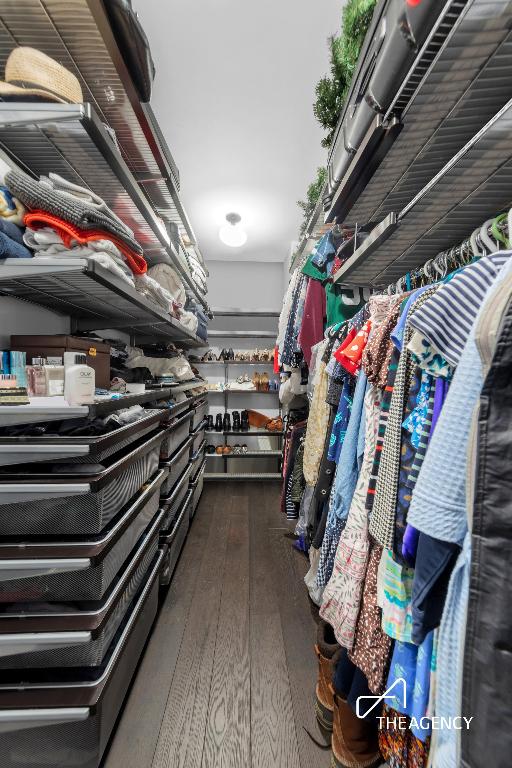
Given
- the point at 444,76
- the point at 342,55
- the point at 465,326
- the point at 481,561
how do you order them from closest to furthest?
the point at 481,561
the point at 465,326
the point at 444,76
the point at 342,55

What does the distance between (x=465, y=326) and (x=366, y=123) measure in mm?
866

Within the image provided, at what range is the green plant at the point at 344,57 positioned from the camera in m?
1.20

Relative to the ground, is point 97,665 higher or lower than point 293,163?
lower

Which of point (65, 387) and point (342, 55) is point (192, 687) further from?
point (342, 55)

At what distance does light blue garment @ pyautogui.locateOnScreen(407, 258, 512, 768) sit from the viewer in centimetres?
52

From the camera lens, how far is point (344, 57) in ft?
4.57

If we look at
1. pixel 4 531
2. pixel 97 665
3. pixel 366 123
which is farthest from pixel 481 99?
pixel 97 665

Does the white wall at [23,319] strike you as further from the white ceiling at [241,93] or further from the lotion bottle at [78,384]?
the white ceiling at [241,93]

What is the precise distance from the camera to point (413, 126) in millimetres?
945

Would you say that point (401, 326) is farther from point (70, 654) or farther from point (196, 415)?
point (196, 415)

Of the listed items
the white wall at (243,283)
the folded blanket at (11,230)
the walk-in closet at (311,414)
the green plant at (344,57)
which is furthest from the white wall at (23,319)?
the white wall at (243,283)

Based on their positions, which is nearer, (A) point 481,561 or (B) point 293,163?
(A) point 481,561

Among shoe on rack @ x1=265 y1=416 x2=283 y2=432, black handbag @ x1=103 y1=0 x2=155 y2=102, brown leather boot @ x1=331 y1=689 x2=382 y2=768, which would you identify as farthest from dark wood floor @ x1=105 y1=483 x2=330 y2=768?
black handbag @ x1=103 y1=0 x2=155 y2=102

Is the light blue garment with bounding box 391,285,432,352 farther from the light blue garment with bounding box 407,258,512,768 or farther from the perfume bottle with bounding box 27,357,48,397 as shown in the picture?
the perfume bottle with bounding box 27,357,48,397
